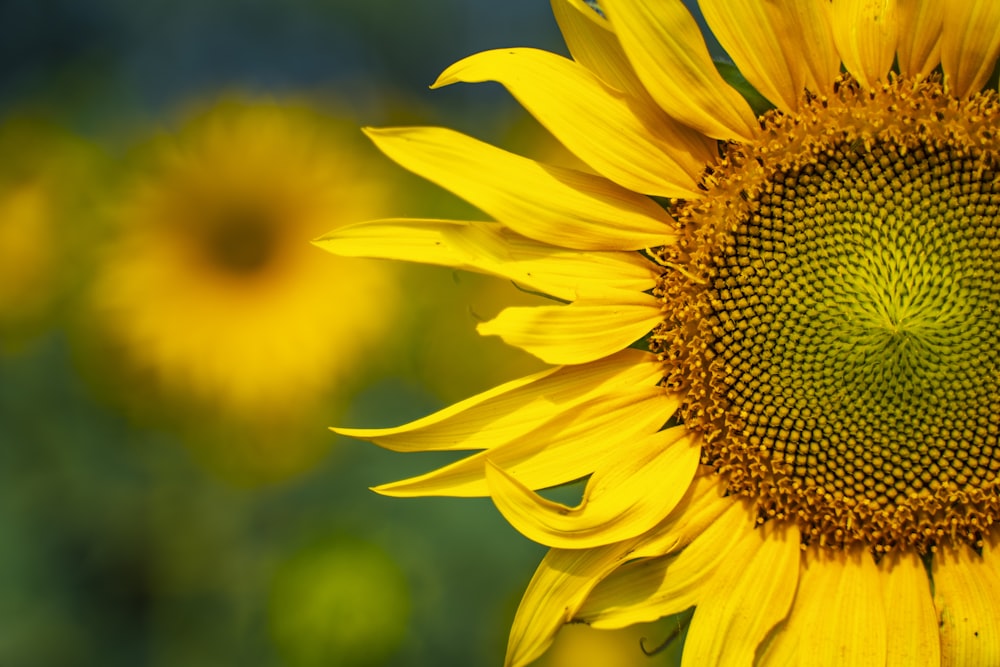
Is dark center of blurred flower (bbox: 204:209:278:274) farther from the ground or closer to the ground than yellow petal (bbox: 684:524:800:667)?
farther from the ground

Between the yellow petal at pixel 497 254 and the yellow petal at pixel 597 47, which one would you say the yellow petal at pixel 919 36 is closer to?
the yellow petal at pixel 597 47

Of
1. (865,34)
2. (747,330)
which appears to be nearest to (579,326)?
(747,330)

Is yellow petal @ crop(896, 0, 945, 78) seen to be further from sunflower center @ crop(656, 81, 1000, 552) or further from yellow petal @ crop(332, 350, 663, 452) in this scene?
yellow petal @ crop(332, 350, 663, 452)

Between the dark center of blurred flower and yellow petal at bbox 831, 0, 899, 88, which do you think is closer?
yellow petal at bbox 831, 0, 899, 88

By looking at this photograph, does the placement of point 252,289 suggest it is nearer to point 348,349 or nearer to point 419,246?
point 348,349

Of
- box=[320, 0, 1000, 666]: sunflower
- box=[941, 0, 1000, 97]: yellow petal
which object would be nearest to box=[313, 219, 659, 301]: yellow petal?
box=[320, 0, 1000, 666]: sunflower

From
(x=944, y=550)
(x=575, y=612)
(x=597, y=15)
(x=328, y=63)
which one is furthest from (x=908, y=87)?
(x=328, y=63)

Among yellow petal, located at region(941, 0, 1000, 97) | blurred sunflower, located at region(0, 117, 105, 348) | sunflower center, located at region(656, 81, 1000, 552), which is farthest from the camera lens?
blurred sunflower, located at region(0, 117, 105, 348)
